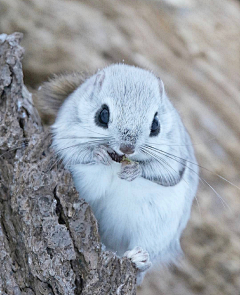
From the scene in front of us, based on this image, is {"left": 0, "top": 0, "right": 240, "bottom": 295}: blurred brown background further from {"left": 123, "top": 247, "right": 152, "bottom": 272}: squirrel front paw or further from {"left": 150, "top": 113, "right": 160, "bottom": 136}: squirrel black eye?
{"left": 123, "top": 247, "right": 152, "bottom": 272}: squirrel front paw

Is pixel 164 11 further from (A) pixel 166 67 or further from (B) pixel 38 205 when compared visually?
(B) pixel 38 205

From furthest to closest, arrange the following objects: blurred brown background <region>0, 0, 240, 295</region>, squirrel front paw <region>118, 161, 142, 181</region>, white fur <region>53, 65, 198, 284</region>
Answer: blurred brown background <region>0, 0, 240, 295</region>, white fur <region>53, 65, 198, 284</region>, squirrel front paw <region>118, 161, 142, 181</region>

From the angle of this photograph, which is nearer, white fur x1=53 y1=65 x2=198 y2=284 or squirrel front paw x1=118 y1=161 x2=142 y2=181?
squirrel front paw x1=118 y1=161 x2=142 y2=181

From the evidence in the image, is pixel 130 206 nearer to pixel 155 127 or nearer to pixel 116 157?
pixel 116 157

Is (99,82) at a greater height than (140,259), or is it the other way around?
(99,82)

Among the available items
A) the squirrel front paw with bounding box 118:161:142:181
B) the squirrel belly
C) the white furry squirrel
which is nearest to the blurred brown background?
the white furry squirrel

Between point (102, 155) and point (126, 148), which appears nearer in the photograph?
point (126, 148)

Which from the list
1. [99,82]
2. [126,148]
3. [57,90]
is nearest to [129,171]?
[126,148]

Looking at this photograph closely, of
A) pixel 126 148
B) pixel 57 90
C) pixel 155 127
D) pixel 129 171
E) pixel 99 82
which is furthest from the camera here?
pixel 57 90
